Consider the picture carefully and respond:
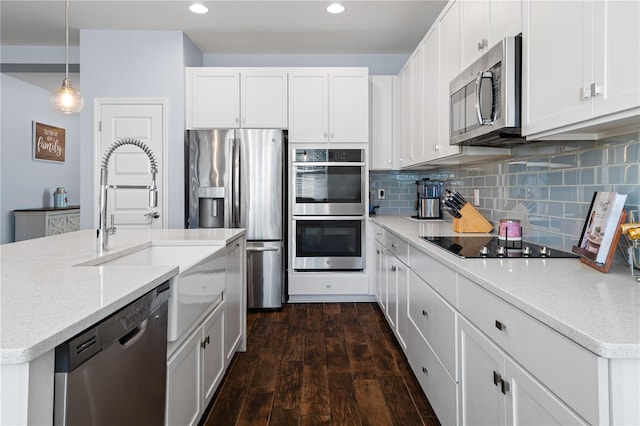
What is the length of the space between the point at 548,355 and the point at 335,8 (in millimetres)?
3175

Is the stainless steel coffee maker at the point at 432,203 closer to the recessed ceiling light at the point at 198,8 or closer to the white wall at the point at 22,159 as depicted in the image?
the recessed ceiling light at the point at 198,8

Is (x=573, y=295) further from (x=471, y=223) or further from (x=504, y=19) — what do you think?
(x=471, y=223)

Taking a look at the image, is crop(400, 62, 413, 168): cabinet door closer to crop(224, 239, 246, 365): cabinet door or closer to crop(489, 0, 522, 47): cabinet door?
crop(489, 0, 522, 47): cabinet door

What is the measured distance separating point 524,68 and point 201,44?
3524 mm

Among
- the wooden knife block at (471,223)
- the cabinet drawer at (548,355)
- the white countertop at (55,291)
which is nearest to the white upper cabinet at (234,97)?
the wooden knife block at (471,223)

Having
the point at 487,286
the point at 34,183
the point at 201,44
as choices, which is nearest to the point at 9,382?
the point at 487,286

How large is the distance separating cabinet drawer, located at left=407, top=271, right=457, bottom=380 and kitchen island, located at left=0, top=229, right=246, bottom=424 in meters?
1.10

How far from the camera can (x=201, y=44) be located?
4203mm

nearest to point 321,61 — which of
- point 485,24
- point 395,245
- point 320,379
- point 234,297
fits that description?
point 395,245

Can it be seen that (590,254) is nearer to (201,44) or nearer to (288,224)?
(288,224)

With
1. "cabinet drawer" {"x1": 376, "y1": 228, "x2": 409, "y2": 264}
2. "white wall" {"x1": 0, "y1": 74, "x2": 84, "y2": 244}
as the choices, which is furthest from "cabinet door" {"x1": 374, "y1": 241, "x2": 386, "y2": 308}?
"white wall" {"x1": 0, "y1": 74, "x2": 84, "y2": 244}

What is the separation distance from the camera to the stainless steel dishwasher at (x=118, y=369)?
A: 81cm

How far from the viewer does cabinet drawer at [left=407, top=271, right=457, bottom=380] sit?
5.25ft

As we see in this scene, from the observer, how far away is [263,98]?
393 centimetres
